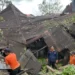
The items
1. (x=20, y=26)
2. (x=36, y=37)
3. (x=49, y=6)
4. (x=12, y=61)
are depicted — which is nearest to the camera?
(x=12, y=61)

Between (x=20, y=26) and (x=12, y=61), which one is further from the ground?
(x=20, y=26)

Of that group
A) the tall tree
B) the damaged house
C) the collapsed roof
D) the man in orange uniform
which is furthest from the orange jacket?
the tall tree

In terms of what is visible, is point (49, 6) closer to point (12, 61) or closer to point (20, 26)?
point (20, 26)

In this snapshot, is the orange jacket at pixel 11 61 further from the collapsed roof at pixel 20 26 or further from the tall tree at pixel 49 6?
the tall tree at pixel 49 6

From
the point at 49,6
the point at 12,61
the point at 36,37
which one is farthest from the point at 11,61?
the point at 49,6

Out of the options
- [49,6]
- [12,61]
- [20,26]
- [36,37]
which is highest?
[49,6]

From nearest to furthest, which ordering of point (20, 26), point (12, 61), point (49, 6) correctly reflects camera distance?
point (12, 61) < point (20, 26) < point (49, 6)

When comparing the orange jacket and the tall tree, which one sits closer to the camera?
the orange jacket

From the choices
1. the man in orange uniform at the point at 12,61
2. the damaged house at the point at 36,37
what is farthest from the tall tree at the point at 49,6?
the man in orange uniform at the point at 12,61

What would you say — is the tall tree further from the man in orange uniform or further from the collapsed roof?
the man in orange uniform

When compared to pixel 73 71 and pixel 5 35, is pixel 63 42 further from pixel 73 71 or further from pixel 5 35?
pixel 73 71

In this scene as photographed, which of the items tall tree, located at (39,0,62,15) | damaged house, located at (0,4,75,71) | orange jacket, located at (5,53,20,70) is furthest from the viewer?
tall tree, located at (39,0,62,15)

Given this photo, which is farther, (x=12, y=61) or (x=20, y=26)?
(x=20, y=26)

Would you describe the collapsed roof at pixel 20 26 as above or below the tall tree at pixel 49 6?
below
